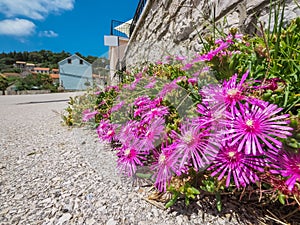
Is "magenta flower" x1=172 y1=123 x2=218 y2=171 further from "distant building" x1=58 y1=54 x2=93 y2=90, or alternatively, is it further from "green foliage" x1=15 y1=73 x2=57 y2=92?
"distant building" x1=58 y1=54 x2=93 y2=90

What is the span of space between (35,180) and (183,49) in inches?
69.4

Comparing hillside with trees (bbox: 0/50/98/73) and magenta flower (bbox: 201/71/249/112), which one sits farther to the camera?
hillside with trees (bbox: 0/50/98/73)

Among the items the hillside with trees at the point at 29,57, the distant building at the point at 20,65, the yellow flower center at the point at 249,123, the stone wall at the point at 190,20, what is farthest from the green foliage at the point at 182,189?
the distant building at the point at 20,65

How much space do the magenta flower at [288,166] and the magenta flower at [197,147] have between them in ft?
0.50

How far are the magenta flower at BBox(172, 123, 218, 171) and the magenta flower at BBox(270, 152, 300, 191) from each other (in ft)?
0.50

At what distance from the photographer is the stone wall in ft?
3.94

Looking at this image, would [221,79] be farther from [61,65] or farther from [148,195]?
[61,65]

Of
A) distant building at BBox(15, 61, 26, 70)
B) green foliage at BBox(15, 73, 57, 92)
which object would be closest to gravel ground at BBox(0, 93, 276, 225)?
green foliage at BBox(15, 73, 57, 92)

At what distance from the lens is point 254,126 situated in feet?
1.37

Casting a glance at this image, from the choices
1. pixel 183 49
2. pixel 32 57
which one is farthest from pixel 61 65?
pixel 32 57

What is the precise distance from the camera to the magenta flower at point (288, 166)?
1.37 ft

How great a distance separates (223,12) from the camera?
153 centimetres

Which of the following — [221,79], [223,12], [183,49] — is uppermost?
[223,12]

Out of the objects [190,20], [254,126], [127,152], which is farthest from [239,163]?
[190,20]
